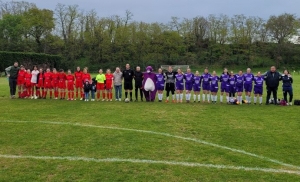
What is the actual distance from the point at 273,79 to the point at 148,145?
10.3 metres

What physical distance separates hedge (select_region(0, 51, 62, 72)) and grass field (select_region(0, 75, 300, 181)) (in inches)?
1856

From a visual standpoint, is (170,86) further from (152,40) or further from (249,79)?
(152,40)

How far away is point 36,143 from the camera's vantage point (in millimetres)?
7723

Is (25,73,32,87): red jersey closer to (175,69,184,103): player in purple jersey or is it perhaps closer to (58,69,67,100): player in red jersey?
(58,69,67,100): player in red jersey

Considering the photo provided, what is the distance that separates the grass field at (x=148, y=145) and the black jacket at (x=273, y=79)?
299 centimetres

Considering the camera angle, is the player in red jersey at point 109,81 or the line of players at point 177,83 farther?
the player in red jersey at point 109,81

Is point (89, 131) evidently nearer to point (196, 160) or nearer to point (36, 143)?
point (36, 143)

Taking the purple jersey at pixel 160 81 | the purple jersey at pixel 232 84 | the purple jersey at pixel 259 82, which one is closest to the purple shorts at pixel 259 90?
the purple jersey at pixel 259 82

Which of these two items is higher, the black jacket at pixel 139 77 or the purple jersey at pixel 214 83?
the black jacket at pixel 139 77

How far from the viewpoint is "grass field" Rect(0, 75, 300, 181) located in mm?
5781

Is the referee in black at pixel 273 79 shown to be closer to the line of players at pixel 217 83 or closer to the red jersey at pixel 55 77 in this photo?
the line of players at pixel 217 83

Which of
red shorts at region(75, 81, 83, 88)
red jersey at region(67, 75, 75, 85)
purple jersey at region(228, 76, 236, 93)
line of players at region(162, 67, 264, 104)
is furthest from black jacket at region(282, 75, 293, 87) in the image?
red jersey at region(67, 75, 75, 85)

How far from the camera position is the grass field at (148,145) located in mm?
5781

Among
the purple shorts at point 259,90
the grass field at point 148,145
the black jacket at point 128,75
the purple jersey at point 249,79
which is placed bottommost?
the grass field at point 148,145
